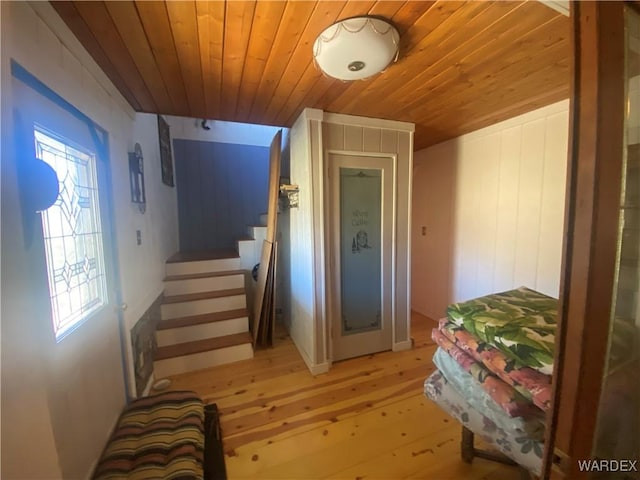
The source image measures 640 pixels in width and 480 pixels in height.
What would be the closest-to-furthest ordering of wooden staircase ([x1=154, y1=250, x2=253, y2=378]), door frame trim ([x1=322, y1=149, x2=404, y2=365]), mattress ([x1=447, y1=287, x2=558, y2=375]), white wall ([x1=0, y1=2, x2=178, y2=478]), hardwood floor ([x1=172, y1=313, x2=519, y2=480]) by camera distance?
white wall ([x1=0, y1=2, x2=178, y2=478]) → mattress ([x1=447, y1=287, x2=558, y2=375]) → hardwood floor ([x1=172, y1=313, x2=519, y2=480]) → door frame trim ([x1=322, y1=149, x2=404, y2=365]) → wooden staircase ([x1=154, y1=250, x2=253, y2=378])

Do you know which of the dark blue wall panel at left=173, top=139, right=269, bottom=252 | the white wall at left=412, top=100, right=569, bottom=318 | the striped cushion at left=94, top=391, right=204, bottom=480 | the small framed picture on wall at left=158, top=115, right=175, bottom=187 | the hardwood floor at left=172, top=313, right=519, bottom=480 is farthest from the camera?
the dark blue wall panel at left=173, top=139, right=269, bottom=252

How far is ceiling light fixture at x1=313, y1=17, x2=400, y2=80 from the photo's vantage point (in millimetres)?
1159

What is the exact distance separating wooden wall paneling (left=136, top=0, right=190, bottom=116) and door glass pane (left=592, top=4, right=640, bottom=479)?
5.07 ft

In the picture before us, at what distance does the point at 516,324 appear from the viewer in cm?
106

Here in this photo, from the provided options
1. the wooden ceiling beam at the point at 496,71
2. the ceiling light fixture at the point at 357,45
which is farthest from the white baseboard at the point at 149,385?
the wooden ceiling beam at the point at 496,71

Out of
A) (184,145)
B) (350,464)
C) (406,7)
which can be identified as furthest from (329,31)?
(184,145)

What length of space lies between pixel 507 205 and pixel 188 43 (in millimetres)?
2793

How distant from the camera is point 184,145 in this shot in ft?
12.4

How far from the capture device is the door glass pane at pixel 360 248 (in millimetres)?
2402

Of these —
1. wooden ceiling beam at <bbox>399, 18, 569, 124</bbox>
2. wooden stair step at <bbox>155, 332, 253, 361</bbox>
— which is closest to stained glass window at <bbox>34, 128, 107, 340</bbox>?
wooden stair step at <bbox>155, 332, 253, 361</bbox>

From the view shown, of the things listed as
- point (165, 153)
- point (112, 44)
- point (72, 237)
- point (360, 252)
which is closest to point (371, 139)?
point (360, 252)

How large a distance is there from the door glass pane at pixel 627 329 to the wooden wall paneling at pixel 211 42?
134cm

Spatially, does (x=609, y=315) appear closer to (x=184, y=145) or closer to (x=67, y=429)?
(x=67, y=429)

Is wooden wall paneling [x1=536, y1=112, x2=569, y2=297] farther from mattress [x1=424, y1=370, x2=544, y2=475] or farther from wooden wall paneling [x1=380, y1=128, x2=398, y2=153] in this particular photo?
mattress [x1=424, y1=370, x2=544, y2=475]
